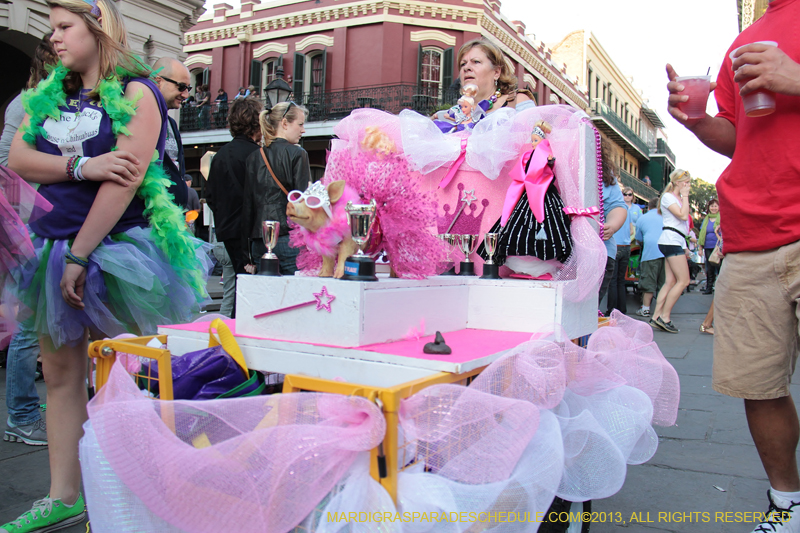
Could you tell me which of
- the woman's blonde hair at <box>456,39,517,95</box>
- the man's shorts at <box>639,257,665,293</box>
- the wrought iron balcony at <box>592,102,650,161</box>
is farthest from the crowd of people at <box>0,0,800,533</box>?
the wrought iron balcony at <box>592,102,650,161</box>

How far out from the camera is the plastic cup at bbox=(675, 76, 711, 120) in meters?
1.88

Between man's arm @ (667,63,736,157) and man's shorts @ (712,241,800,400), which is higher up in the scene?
man's arm @ (667,63,736,157)

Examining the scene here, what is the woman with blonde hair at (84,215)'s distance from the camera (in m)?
1.81

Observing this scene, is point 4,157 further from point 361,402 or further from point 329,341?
point 361,402

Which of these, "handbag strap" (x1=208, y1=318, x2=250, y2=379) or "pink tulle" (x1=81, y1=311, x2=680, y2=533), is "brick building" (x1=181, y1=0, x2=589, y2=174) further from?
"pink tulle" (x1=81, y1=311, x2=680, y2=533)

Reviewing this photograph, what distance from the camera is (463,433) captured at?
120 cm

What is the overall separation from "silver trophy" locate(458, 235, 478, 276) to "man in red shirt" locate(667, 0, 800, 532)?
Answer: 86 cm

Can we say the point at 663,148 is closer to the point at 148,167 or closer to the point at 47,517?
the point at 148,167

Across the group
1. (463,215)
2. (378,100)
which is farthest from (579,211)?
(378,100)

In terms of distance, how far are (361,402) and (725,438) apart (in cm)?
285

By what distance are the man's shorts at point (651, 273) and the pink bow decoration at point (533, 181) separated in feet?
20.5

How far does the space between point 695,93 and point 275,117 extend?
8.43 ft

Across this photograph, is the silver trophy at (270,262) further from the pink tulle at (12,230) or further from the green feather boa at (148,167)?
the pink tulle at (12,230)

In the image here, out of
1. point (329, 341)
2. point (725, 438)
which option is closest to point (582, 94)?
point (725, 438)
